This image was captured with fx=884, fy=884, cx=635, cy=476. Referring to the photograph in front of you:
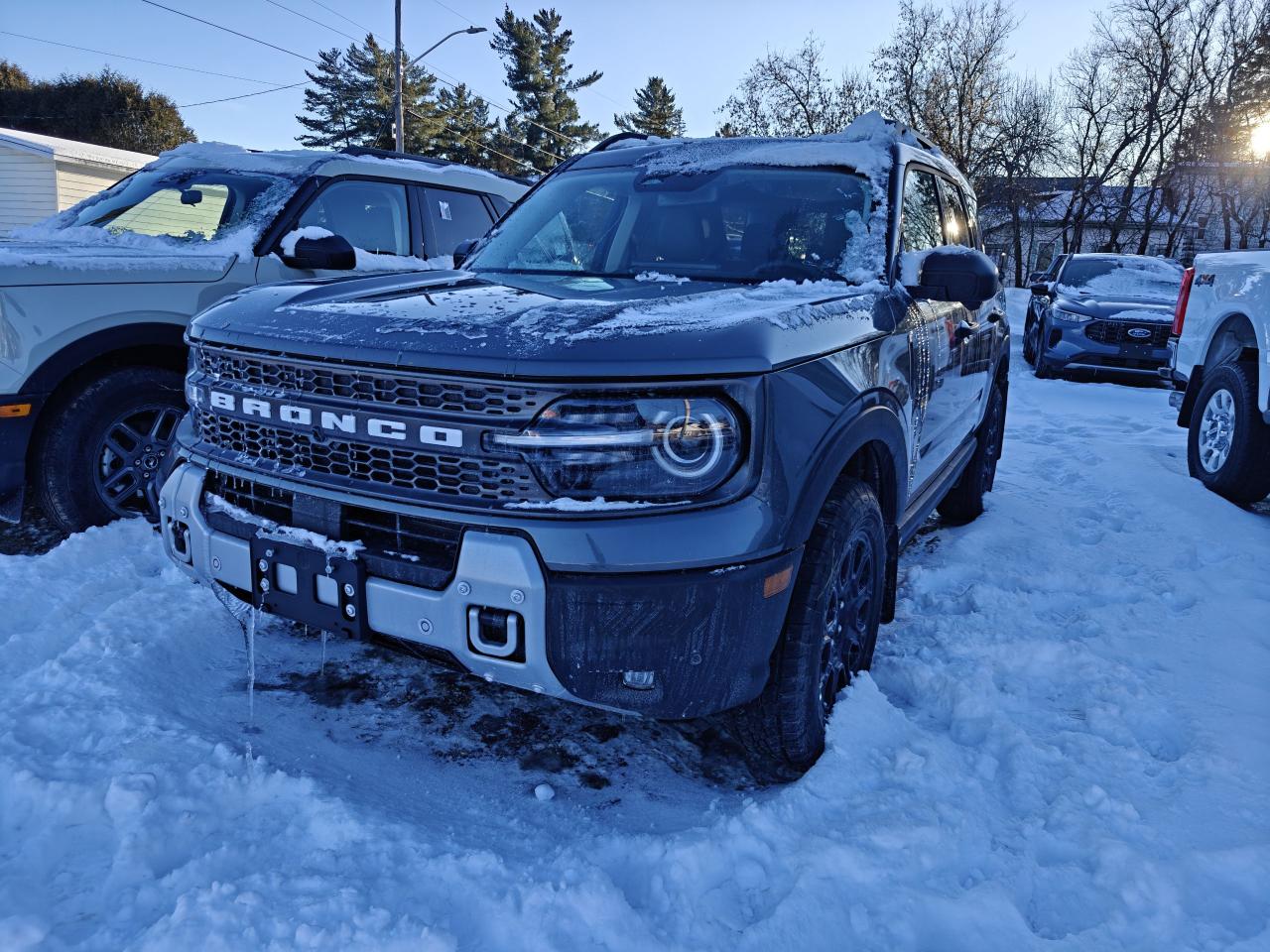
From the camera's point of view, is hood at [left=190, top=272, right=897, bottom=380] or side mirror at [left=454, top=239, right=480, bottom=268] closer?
hood at [left=190, top=272, right=897, bottom=380]

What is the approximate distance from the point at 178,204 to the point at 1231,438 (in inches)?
245

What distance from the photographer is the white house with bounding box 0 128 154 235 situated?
24250 millimetres

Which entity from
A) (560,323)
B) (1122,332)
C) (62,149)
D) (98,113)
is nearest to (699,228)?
(560,323)

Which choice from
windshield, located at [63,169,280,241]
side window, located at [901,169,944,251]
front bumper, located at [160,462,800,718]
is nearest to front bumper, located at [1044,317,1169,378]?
side window, located at [901,169,944,251]

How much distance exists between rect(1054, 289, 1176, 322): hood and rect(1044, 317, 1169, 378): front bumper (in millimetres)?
100

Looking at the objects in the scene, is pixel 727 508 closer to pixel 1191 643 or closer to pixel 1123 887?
pixel 1123 887

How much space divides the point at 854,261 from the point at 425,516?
1772mm

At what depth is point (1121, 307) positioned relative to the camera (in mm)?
11273

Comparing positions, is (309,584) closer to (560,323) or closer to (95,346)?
(560,323)

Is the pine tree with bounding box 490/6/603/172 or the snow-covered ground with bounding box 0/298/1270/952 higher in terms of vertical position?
the pine tree with bounding box 490/6/603/172

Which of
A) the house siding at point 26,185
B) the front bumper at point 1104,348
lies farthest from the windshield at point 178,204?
the house siding at point 26,185

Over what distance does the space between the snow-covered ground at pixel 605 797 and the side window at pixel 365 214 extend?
2226mm

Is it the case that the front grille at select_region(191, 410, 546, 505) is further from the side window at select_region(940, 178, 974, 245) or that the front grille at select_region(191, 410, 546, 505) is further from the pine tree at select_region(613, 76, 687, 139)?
the pine tree at select_region(613, 76, 687, 139)

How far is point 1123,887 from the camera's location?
78.7 inches
